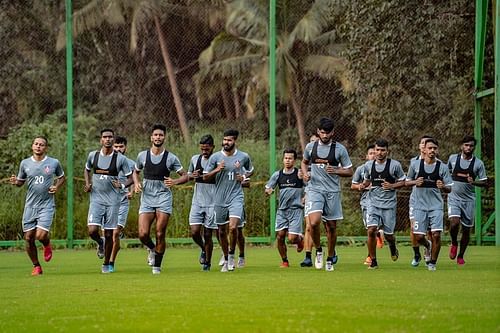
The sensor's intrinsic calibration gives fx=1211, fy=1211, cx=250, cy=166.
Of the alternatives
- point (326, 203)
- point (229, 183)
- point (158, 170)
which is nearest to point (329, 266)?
point (326, 203)

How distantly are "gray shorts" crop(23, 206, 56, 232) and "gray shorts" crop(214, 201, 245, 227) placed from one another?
2764 mm

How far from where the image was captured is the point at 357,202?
2911cm

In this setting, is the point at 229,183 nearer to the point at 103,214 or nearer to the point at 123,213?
the point at 103,214

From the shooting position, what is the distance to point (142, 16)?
100ft

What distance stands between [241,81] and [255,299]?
59.6 feet

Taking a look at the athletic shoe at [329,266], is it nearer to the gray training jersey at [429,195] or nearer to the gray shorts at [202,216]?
the gray training jersey at [429,195]

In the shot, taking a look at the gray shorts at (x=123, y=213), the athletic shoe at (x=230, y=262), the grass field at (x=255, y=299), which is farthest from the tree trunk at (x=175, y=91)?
the athletic shoe at (x=230, y=262)

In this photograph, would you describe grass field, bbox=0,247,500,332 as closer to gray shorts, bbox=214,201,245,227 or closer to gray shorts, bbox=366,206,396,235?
gray shorts, bbox=366,206,396,235

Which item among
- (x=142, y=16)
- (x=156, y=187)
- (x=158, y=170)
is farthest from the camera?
(x=142, y=16)

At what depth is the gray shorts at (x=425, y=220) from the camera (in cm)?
1948

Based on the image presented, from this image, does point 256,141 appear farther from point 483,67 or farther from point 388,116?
point 483,67

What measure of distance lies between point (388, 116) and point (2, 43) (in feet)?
31.5

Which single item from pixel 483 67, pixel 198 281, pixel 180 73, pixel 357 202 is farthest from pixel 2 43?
pixel 198 281

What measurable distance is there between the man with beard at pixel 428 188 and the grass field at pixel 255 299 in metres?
0.72
